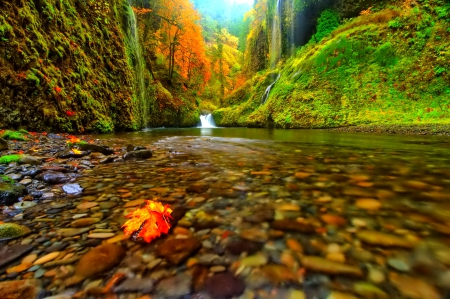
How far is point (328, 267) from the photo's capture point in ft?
2.94

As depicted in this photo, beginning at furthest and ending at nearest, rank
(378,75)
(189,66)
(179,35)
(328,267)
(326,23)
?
1. (189,66)
2. (179,35)
3. (326,23)
4. (378,75)
5. (328,267)

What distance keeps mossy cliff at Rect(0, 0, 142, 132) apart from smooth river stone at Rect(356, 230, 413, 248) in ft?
24.2

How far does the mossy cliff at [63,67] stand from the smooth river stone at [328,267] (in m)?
7.20

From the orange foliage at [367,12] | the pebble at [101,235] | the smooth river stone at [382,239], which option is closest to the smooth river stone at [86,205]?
the pebble at [101,235]

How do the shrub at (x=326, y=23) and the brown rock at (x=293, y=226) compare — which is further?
the shrub at (x=326, y=23)

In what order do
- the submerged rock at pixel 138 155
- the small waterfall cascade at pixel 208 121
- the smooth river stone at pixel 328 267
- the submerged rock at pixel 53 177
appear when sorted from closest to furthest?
the smooth river stone at pixel 328 267
the submerged rock at pixel 53 177
the submerged rock at pixel 138 155
the small waterfall cascade at pixel 208 121

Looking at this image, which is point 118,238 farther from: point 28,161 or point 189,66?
point 189,66

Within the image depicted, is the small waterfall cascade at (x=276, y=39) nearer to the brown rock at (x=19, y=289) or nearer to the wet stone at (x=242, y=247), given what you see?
the wet stone at (x=242, y=247)

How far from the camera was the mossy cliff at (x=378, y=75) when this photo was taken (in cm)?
989

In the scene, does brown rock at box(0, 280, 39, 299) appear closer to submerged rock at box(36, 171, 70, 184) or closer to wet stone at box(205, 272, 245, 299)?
wet stone at box(205, 272, 245, 299)

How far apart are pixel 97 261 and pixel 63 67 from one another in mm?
8098

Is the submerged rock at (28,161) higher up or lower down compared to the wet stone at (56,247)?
higher up

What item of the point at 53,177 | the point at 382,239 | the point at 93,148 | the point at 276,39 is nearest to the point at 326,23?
the point at 276,39

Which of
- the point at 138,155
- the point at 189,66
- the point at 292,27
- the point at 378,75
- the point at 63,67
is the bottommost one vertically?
the point at 138,155
